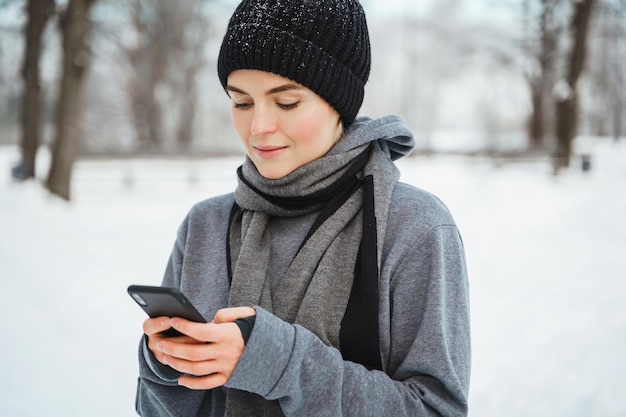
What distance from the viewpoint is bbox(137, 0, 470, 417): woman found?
1277mm

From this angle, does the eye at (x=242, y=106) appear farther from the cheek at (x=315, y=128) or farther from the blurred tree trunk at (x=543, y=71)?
the blurred tree trunk at (x=543, y=71)

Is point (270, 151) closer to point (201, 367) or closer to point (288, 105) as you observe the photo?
point (288, 105)

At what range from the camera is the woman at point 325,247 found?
128cm

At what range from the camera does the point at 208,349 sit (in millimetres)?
1065

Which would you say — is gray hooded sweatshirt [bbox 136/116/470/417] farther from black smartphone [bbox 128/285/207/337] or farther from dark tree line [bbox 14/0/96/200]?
dark tree line [bbox 14/0/96/200]

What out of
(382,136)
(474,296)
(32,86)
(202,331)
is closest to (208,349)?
(202,331)

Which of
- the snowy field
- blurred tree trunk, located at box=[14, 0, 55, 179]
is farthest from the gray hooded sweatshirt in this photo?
blurred tree trunk, located at box=[14, 0, 55, 179]

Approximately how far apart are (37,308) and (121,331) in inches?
36.7

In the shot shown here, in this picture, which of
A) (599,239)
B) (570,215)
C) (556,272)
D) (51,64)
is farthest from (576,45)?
(51,64)

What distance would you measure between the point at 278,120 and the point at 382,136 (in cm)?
27

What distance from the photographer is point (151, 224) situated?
9.09 m

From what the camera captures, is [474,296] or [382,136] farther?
[474,296]

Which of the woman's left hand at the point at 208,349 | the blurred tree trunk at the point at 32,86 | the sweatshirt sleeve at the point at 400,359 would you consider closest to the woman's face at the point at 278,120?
the sweatshirt sleeve at the point at 400,359

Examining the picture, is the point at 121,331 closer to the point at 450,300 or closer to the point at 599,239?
the point at 450,300
